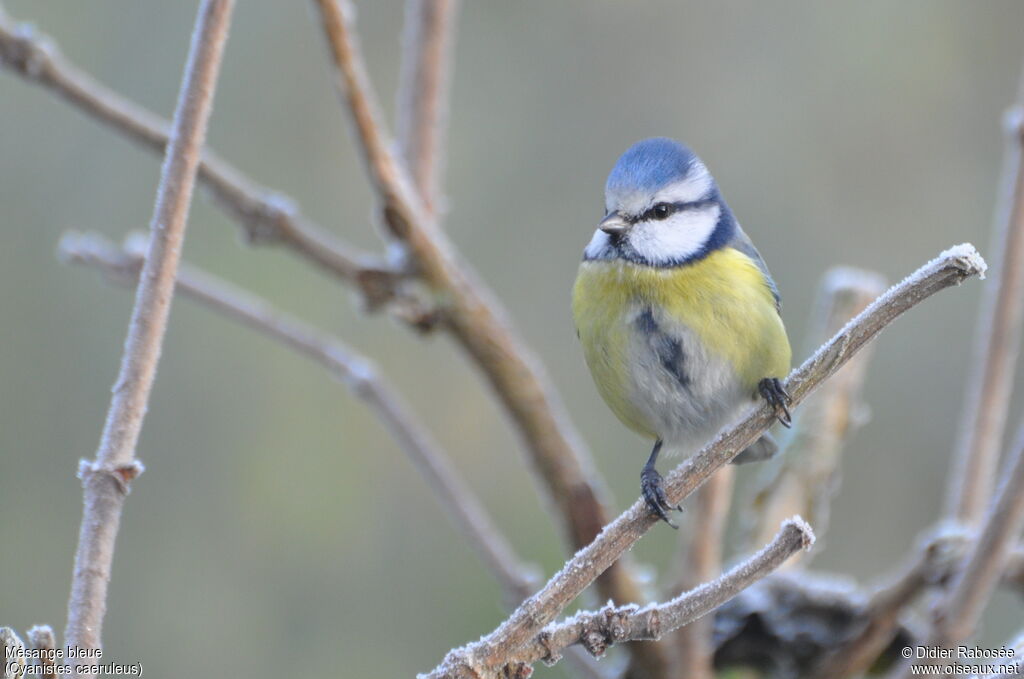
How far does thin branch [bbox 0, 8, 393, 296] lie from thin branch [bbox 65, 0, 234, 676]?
1.29 ft

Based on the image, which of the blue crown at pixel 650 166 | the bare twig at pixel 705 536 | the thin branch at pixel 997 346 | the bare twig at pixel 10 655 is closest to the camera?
the bare twig at pixel 10 655

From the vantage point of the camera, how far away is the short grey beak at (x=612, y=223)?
110 centimetres

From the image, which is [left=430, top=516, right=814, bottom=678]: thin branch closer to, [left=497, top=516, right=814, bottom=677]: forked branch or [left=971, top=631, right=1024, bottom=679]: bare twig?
[left=497, top=516, right=814, bottom=677]: forked branch

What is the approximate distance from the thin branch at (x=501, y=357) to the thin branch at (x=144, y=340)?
17.1 inches

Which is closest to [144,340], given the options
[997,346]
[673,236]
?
[673,236]

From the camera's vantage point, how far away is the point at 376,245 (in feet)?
9.29

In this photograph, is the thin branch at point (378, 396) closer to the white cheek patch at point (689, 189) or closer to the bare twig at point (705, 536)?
the bare twig at point (705, 536)

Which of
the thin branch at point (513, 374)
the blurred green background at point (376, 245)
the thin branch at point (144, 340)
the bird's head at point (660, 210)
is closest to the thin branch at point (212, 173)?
the thin branch at point (513, 374)

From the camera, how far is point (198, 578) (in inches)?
102

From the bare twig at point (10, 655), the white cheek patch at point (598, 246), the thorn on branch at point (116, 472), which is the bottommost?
the bare twig at point (10, 655)

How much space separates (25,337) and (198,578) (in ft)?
2.31

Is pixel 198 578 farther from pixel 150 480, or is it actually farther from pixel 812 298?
pixel 812 298

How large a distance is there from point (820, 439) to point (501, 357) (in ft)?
1.62

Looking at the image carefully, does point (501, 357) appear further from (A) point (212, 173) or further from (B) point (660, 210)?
(A) point (212, 173)
